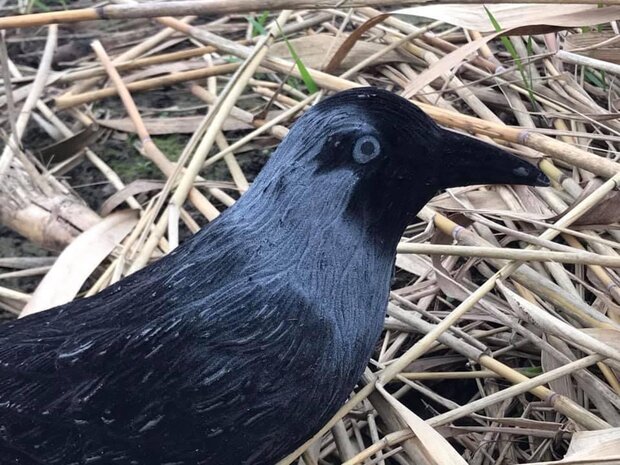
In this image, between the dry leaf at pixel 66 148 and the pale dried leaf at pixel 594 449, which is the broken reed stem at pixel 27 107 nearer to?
the dry leaf at pixel 66 148

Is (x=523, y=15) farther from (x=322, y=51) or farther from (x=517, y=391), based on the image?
(x=517, y=391)

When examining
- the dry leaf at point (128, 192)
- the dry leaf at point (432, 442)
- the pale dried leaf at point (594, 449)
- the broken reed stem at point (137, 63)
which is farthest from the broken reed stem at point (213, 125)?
the pale dried leaf at point (594, 449)

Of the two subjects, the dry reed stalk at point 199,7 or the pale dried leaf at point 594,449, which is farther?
the dry reed stalk at point 199,7

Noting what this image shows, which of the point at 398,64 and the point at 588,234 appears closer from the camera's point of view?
the point at 588,234

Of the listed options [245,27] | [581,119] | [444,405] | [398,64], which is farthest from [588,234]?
[245,27]

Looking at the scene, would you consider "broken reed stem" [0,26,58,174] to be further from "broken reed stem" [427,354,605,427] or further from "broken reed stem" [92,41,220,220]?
"broken reed stem" [427,354,605,427]

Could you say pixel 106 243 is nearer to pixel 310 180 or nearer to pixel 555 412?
pixel 310 180
